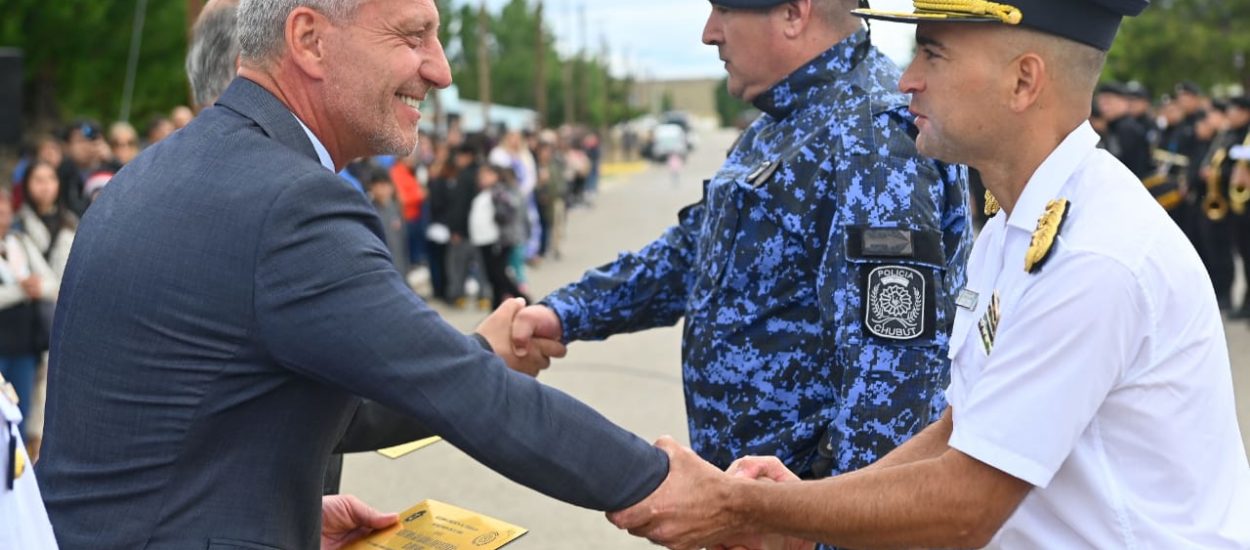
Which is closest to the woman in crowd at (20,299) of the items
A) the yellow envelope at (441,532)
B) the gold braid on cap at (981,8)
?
the yellow envelope at (441,532)

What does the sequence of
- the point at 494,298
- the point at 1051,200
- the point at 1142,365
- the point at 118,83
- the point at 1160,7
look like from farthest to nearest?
1. the point at 1160,7
2. the point at 118,83
3. the point at 494,298
4. the point at 1051,200
5. the point at 1142,365

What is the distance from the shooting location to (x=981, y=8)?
2.06 m

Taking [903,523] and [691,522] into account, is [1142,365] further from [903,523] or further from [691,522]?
[691,522]

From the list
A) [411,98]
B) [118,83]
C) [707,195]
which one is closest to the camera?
[411,98]

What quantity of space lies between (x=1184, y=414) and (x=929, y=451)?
582mm

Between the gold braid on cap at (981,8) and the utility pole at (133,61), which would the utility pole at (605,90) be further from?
the gold braid on cap at (981,8)

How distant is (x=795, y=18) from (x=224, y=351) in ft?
5.83

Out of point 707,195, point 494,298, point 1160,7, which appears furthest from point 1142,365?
point 1160,7

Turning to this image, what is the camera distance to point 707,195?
3.34 metres

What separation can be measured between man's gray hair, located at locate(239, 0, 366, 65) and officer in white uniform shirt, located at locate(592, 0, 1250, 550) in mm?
911

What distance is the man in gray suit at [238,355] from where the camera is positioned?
192 cm

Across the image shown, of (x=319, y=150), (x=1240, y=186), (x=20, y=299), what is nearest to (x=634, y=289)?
(x=319, y=150)

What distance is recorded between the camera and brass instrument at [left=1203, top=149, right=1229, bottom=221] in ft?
37.9

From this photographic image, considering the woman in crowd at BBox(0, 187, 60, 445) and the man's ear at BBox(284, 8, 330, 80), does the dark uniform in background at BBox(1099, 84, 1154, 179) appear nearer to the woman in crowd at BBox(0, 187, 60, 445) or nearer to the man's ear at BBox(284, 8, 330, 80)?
the woman in crowd at BBox(0, 187, 60, 445)
